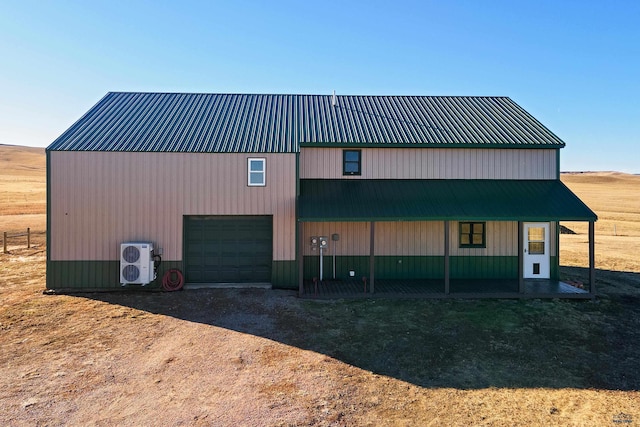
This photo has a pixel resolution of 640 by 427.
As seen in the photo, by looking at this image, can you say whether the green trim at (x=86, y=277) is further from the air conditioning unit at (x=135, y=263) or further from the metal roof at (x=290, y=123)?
the metal roof at (x=290, y=123)

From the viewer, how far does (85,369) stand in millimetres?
7109

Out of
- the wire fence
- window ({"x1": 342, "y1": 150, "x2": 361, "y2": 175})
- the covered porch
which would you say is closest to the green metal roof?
the covered porch

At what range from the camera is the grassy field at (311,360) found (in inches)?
226

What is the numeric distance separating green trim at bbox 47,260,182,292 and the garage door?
155 centimetres

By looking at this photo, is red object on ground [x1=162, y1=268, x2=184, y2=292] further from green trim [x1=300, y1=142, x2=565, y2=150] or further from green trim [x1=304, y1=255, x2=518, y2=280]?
green trim [x1=300, y1=142, x2=565, y2=150]

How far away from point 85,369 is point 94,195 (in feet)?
24.2

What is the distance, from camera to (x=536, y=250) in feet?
45.4

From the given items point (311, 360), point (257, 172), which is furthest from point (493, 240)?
point (311, 360)

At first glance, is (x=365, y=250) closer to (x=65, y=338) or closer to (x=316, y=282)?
(x=316, y=282)

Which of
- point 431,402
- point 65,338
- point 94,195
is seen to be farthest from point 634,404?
point 94,195

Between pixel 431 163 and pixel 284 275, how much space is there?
6880mm

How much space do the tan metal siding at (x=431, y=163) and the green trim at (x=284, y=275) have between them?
3.38 m

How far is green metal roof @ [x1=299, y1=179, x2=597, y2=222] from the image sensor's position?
11938 mm

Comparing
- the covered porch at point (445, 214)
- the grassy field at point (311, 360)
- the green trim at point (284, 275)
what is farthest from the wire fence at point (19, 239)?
the covered porch at point (445, 214)
